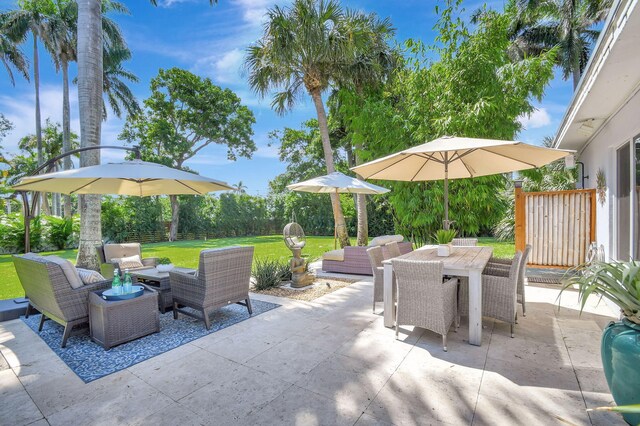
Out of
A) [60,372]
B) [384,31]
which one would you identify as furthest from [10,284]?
[384,31]

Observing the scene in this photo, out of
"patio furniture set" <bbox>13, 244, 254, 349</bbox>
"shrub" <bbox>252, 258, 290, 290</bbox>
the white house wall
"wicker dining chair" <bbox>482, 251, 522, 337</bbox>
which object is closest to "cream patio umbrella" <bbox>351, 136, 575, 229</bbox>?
the white house wall

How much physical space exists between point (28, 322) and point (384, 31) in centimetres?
1140

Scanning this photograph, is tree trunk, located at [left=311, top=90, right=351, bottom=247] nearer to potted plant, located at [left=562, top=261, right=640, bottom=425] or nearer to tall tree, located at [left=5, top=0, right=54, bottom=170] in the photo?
potted plant, located at [left=562, top=261, right=640, bottom=425]

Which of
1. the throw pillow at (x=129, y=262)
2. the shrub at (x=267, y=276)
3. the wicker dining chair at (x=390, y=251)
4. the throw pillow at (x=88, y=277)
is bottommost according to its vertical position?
the shrub at (x=267, y=276)

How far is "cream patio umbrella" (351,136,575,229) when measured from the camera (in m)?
3.89

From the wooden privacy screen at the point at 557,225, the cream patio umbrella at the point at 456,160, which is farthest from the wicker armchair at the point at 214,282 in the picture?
the wooden privacy screen at the point at 557,225

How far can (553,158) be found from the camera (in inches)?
170

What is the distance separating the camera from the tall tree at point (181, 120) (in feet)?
60.5

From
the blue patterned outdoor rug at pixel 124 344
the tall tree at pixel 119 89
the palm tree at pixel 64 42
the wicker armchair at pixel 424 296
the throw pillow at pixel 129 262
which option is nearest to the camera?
the blue patterned outdoor rug at pixel 124 344

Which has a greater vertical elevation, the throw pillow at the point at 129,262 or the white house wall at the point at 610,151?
the white house wall at the point at 610,151

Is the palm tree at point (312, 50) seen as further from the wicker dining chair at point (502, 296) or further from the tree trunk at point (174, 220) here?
the tree trunk at point (174, 220)

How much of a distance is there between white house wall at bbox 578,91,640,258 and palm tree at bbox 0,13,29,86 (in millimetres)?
21095

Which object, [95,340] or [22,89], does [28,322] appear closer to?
[95,340]

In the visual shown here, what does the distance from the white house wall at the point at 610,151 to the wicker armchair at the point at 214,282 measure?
5.11 m
